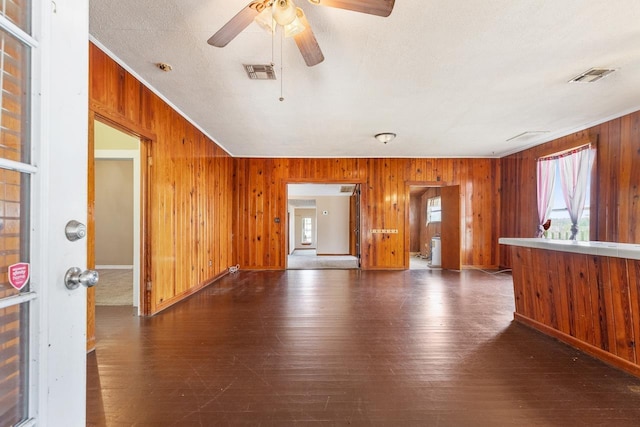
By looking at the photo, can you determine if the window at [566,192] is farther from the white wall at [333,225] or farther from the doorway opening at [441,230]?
the white wall at [333,225]

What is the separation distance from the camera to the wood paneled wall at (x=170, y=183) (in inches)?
97.3

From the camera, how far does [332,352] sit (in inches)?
88.9

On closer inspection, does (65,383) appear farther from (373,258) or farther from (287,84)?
(373,258)

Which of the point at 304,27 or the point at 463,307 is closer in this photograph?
the point at 304,27

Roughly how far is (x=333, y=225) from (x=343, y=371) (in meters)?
8.30

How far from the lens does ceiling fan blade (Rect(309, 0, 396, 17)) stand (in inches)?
59.3

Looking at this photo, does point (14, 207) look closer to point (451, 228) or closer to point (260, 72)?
point (260, 72)

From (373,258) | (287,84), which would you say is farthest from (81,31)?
(373,258)

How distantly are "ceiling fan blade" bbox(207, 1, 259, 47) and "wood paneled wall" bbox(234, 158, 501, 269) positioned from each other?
4211 mm

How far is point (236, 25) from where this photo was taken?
1.71 metres

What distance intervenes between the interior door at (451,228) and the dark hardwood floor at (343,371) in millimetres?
2640

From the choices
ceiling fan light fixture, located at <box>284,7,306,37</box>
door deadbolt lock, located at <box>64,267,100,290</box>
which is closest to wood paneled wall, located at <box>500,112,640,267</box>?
ceiling fan light fixture, located at <box>284,7,306,37</box>

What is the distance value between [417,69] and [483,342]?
2.52 meters

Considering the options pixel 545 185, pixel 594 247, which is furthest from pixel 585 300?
pixel 545 185
